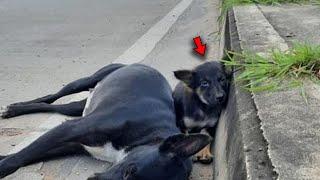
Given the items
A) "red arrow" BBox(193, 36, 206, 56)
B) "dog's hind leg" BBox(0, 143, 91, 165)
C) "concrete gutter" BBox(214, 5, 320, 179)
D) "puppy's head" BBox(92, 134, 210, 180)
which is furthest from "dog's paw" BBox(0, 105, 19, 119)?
"red arrow" BBox(193, 36, 206, 56)

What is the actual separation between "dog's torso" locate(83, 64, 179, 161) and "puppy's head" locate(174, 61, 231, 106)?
20cm

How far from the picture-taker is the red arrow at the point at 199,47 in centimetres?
882

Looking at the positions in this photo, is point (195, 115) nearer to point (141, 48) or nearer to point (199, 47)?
point (199, 47)

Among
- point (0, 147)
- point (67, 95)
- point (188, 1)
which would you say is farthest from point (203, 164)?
point (188, 1)

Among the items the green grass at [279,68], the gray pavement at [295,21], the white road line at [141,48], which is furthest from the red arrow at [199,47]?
the green grass at [279,68]

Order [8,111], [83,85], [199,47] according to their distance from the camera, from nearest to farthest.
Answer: [8,111] → [83,85] → [199,47]

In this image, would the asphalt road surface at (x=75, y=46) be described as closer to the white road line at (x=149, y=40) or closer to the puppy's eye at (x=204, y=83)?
the white road line at (x=149, y=40)

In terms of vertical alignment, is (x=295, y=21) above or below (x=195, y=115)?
above

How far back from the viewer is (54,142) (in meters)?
4.34

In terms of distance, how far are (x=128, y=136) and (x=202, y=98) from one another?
37.5 inches

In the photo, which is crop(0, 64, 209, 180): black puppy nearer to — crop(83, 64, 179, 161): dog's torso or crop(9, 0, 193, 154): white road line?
crop(83, 64, 179, 161): dog's torso

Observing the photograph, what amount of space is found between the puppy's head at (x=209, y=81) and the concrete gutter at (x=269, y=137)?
7.4 inches

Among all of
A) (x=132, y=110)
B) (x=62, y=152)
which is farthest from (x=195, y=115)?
(x=62, y=152)

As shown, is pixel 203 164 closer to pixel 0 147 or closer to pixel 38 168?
pixel 38 168
